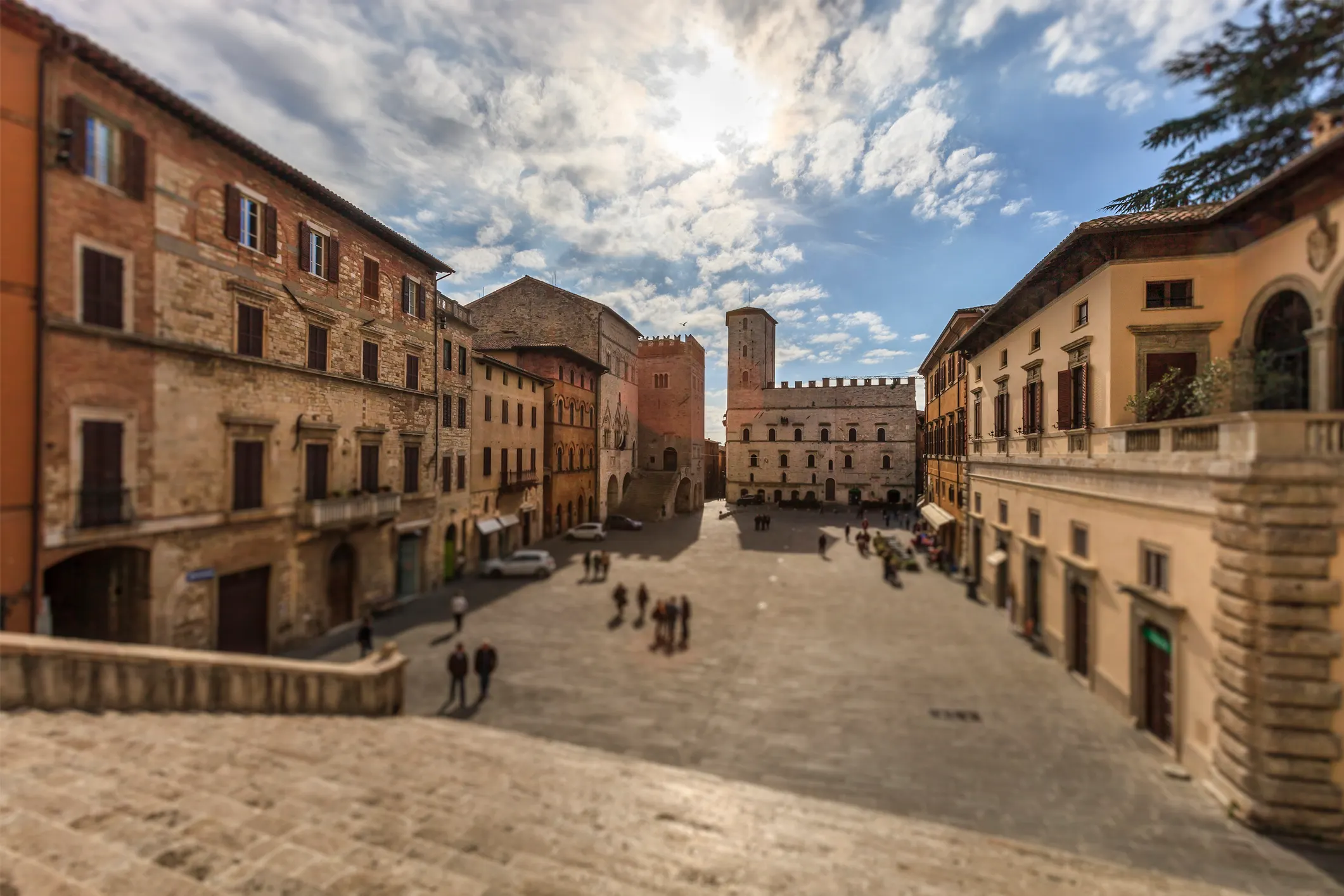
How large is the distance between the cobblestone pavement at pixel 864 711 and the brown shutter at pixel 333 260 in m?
11.4

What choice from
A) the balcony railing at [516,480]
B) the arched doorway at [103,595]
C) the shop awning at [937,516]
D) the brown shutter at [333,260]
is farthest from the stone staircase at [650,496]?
the arched doorway at [103,595]

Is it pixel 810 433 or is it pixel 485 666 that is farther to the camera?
pixel 810 433

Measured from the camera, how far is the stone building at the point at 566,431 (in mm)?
34031

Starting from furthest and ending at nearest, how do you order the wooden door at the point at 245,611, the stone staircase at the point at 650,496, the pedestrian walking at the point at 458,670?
the stone staircase at the point at 650,496 < the wooden door at the point at 245,611 < the pedestrian walking at the point at 458,670

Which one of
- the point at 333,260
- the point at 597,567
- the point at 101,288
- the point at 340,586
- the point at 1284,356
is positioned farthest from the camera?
the point at 597,567

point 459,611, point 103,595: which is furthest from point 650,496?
point 103,595

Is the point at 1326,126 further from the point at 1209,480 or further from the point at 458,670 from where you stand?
the point at 458,670

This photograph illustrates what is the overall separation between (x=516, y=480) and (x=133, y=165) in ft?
65.1

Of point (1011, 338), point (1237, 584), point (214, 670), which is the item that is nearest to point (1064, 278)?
point (1011, 338)

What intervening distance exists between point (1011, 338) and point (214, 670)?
79.1 feet

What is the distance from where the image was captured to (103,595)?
1182 centimetres

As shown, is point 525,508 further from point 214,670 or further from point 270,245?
point 214,670

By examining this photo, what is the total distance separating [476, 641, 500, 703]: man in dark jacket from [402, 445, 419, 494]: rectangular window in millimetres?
9470

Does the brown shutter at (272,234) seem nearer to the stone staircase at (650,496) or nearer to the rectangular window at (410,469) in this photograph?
the rectangular window at (410,469)
